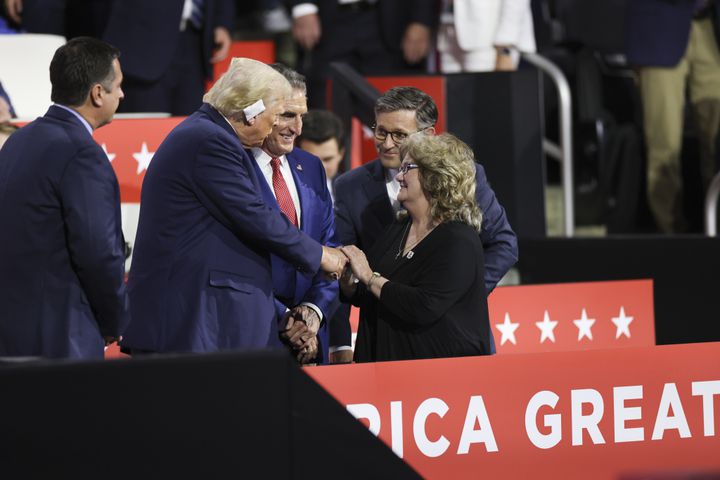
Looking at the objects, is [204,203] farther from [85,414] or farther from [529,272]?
[529,272]

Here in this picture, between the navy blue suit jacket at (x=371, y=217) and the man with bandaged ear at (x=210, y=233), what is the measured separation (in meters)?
0.83

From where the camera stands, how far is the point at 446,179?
4.58 meters

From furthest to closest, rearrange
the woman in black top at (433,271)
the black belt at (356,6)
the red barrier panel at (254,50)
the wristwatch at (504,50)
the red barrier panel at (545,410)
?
the red barrier panel at (254,50)
the wristwatch at (504,50)
the black belt at (356,6)
the woman in black top at (433,271)
the red barrier panel at (545,410)

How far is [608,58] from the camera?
31.3 feet

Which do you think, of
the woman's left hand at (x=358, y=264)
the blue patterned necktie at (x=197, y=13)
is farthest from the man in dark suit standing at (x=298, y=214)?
the blue patterned necktie at (x=197, y=13)

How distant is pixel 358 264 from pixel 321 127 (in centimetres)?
232

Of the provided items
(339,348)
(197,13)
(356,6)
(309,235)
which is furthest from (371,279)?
(356,6)

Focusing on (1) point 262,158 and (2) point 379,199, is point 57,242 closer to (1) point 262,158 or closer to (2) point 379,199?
(1) point 262,158

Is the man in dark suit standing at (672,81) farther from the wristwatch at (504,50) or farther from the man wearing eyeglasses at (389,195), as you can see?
the man wearing eyeglasses at (389,195)

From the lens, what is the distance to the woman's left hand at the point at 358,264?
466 centimetres

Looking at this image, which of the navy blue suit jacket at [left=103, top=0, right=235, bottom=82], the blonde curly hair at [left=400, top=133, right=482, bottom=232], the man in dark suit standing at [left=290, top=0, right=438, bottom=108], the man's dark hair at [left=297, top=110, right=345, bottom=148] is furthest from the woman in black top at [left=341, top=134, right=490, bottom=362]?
the man in dark suit standing at [left=290, top=0, right=438, bottom=108]

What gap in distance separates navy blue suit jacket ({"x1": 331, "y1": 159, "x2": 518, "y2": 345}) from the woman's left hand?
20.8 inches

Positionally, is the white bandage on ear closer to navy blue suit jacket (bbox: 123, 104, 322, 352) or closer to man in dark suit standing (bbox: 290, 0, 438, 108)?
navy blue suit jacket (bbox: 123, 104, 322, 352)

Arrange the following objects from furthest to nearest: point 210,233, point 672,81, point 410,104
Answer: point 672,81 → point 410,104 → point 210,233
